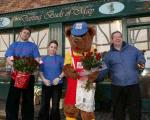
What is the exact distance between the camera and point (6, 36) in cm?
1306

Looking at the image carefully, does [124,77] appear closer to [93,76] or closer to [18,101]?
[93,76]

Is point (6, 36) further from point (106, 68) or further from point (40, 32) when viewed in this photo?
point (106, 68)

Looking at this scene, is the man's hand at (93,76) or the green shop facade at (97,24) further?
the green shop facade at (97,24)

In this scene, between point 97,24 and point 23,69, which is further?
point 97,24

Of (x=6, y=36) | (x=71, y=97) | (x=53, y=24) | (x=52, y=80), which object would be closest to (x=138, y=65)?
(x=71, y=97)

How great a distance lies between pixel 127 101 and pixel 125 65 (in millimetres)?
650

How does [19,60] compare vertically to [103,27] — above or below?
below

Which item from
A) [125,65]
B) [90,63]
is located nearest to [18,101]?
[90,63]

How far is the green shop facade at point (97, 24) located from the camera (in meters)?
10.2

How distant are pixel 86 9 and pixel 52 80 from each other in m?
4.06

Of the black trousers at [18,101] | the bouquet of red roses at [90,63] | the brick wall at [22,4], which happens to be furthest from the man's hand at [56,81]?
the brick wall at [22,4]

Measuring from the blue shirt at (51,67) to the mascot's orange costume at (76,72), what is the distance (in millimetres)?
1234

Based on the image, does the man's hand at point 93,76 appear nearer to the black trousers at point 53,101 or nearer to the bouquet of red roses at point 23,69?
the bouquet of red roses at point 23,69

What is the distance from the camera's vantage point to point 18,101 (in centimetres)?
761
